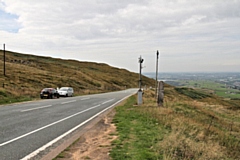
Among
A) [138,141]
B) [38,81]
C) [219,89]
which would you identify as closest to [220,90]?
[219,89]

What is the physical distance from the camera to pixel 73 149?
24.5ft

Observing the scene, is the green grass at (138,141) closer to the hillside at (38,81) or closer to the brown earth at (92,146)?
the brown earth at (92,146)

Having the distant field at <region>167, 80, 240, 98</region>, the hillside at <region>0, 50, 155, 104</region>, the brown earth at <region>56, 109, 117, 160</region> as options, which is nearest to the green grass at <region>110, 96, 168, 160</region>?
the brown earth at <region>56, 109, 117, 160</region>

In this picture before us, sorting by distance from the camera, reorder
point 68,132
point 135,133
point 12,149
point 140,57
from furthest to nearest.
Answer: point 140,57 → point 68,132 → point 135,133 → point 12,149

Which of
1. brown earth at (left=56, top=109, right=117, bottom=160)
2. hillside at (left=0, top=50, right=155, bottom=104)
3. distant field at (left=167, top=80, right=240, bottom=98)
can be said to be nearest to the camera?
brown earth at (left=56, top=109, right=117, bottom=160)

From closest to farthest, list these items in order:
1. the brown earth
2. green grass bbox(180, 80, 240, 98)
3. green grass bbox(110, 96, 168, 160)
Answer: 1. green grass bbox(110, 96, 168, 160)
2. the brown earth
3. green grass bbox(180, 80, 240, 98)

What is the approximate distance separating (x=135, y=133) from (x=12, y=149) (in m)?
3.93

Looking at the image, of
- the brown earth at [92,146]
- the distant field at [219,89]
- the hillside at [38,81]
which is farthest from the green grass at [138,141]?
the distant field at [219,89]

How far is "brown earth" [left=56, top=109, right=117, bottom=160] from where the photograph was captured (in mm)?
6694

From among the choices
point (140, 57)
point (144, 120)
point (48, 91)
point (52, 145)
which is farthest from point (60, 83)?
point (52, 145)

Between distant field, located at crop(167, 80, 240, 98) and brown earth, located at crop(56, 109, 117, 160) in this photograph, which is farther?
distant field, located at crop(167, 80, 240, 98)

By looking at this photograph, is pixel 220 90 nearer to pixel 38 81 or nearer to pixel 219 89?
pixel 219 89

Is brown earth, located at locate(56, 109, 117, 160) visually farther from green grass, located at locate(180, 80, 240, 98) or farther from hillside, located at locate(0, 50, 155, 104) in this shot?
green grass, located at locate(180, 80, 240, 98)

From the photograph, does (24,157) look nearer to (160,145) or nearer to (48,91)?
(160,145)
